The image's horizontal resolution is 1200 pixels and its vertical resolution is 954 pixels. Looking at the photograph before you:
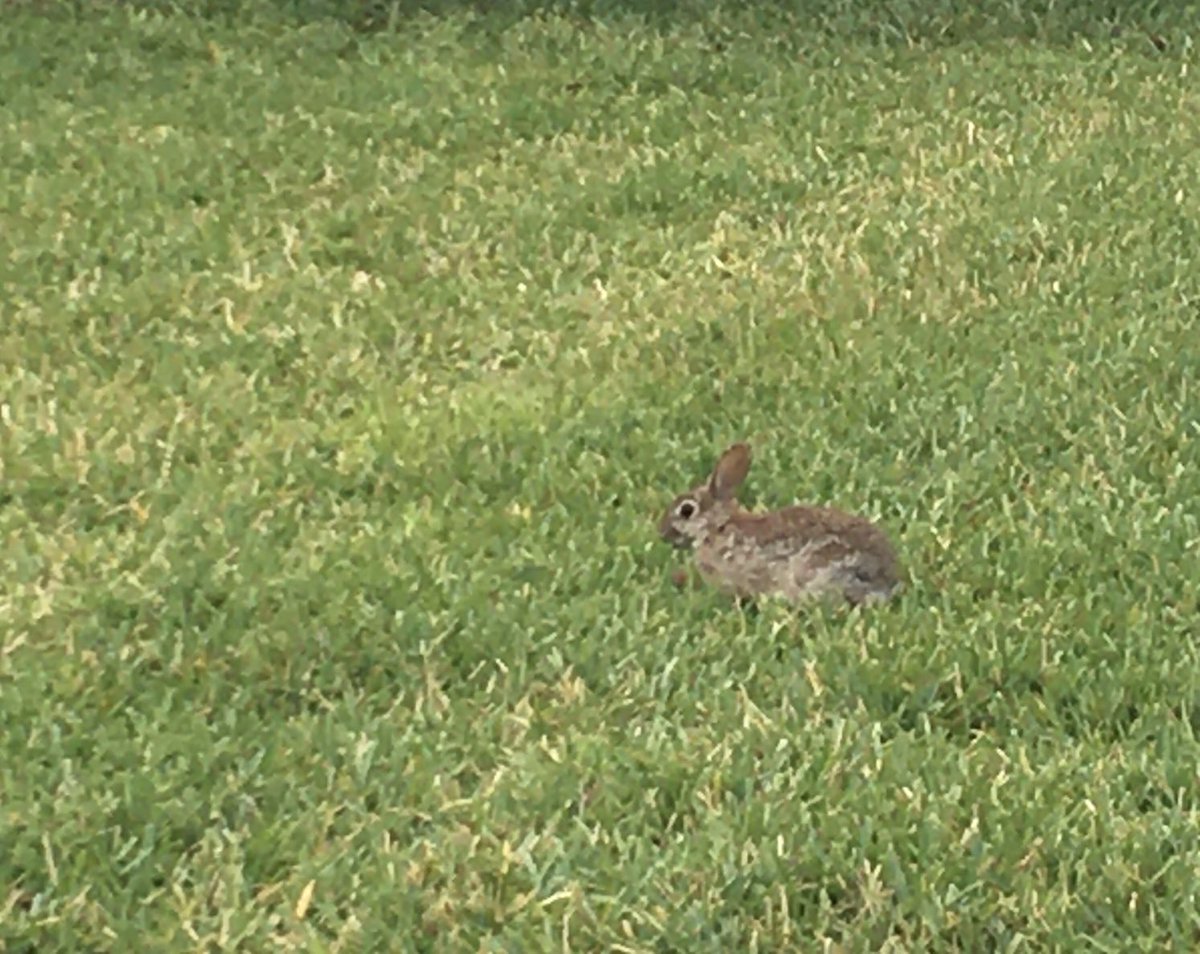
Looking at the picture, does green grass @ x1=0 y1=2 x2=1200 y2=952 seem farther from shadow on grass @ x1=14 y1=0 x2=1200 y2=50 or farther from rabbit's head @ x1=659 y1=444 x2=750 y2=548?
shadow on grass @ x1=14 y1=0 x2=1200 y2=50

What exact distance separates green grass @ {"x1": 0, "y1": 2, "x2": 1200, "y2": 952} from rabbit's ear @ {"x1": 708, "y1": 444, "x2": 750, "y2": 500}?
0.26m

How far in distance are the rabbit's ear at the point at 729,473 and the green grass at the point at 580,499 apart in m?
0.26

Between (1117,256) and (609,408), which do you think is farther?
(1117,256)

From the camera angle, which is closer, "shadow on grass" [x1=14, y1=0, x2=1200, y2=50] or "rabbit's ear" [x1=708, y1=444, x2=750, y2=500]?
"rabbit's ear" [x1=708, y1=444, x2=750, y2=500]

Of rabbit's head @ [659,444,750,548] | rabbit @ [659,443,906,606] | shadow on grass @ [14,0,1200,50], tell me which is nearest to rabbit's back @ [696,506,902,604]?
rabbit @ [659,443,906,606]

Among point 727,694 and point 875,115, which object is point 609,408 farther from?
point 875,115

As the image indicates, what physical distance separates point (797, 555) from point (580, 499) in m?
0.85

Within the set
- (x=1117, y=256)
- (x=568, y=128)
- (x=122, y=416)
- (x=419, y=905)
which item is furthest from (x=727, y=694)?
(x=568, y=128)

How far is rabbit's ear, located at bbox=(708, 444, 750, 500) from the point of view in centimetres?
499

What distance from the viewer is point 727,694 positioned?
4211mm

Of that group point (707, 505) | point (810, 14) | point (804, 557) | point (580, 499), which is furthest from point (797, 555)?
point (810, 14)

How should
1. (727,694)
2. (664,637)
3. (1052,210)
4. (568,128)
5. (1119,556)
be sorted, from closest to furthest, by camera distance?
(727,694), (664,637), (1119,556), (1052,210), (568,128)

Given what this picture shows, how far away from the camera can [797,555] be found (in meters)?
4.61

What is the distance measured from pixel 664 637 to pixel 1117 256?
11.7 feet
